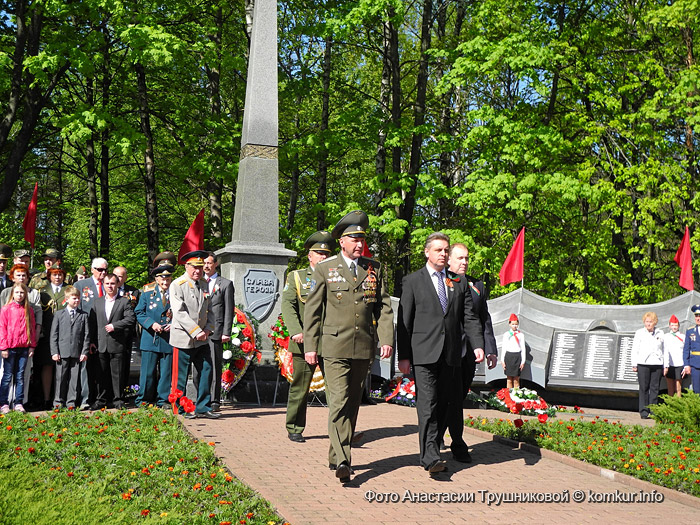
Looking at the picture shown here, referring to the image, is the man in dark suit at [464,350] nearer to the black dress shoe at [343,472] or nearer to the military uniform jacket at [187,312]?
the black dress shoe at [343,472]

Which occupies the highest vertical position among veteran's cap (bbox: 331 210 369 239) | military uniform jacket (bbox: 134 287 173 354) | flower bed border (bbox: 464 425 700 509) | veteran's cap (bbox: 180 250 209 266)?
veteran's cap (bbox: 331 210 369 239)

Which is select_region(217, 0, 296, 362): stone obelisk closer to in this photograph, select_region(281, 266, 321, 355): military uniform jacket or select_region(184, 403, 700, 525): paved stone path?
select_region(184, 403, 700, 525): paved stone path

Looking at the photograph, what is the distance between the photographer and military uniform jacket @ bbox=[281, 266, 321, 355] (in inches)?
334

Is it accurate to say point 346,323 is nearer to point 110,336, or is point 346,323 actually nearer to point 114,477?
point 114,477

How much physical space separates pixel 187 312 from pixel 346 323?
3332 mm

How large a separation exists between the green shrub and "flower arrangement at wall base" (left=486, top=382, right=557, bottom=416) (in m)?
2.19

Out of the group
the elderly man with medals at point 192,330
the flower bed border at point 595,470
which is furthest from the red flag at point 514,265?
the elderly man with medals at point 192,330

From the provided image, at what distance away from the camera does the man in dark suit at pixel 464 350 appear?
761 cm

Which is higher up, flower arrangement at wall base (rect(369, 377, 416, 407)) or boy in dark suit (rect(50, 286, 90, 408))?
boy in dark suit (rect(50, 286, 90, 408))

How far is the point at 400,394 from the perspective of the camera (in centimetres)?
1269

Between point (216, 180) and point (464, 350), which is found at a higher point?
point (216, 180)

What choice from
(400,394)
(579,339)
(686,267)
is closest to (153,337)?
(400,394)

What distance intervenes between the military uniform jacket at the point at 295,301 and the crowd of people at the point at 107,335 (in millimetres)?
1432

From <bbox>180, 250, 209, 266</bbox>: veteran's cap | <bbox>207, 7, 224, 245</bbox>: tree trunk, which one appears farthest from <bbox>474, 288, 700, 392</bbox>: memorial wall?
<bbox>207, 7, 224, 245</bbox>: tree trunk
